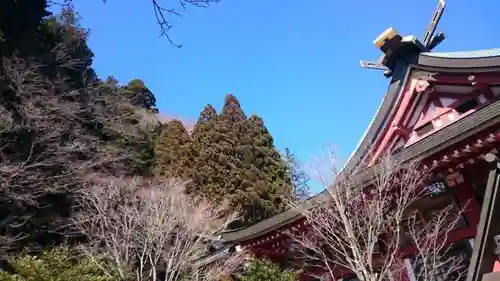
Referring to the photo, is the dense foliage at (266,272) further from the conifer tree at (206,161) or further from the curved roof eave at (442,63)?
the conifer tree at (206,161)

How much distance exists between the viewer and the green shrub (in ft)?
32.3

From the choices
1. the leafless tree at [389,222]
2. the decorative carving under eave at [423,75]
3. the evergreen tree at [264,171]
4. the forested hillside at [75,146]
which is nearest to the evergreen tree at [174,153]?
the forested hillside at [75,146]

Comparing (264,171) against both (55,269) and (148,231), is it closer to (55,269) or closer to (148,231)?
(148,231)

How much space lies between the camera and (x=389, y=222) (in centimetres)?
740

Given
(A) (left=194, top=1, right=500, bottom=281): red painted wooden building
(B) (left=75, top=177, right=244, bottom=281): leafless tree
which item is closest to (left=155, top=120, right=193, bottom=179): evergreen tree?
(B) (left=75, top=177, right=244, bottom=281): leafless tree

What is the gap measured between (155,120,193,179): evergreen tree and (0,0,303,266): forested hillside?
0.21ft

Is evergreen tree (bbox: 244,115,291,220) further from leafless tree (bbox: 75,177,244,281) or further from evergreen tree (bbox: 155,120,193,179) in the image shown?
leafless tree (bbox: 75,177,244,281)

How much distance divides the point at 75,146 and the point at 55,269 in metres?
4.89

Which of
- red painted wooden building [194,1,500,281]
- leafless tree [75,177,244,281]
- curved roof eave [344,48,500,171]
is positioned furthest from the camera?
leafless tree [75,177,244,281]

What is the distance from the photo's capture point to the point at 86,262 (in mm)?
11555

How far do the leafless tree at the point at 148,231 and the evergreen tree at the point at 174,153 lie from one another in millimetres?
6660

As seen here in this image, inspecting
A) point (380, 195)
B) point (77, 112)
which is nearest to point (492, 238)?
point (380, 195)

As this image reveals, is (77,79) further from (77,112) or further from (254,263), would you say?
(254,263)

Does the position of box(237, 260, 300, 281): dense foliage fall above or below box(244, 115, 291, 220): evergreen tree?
below
